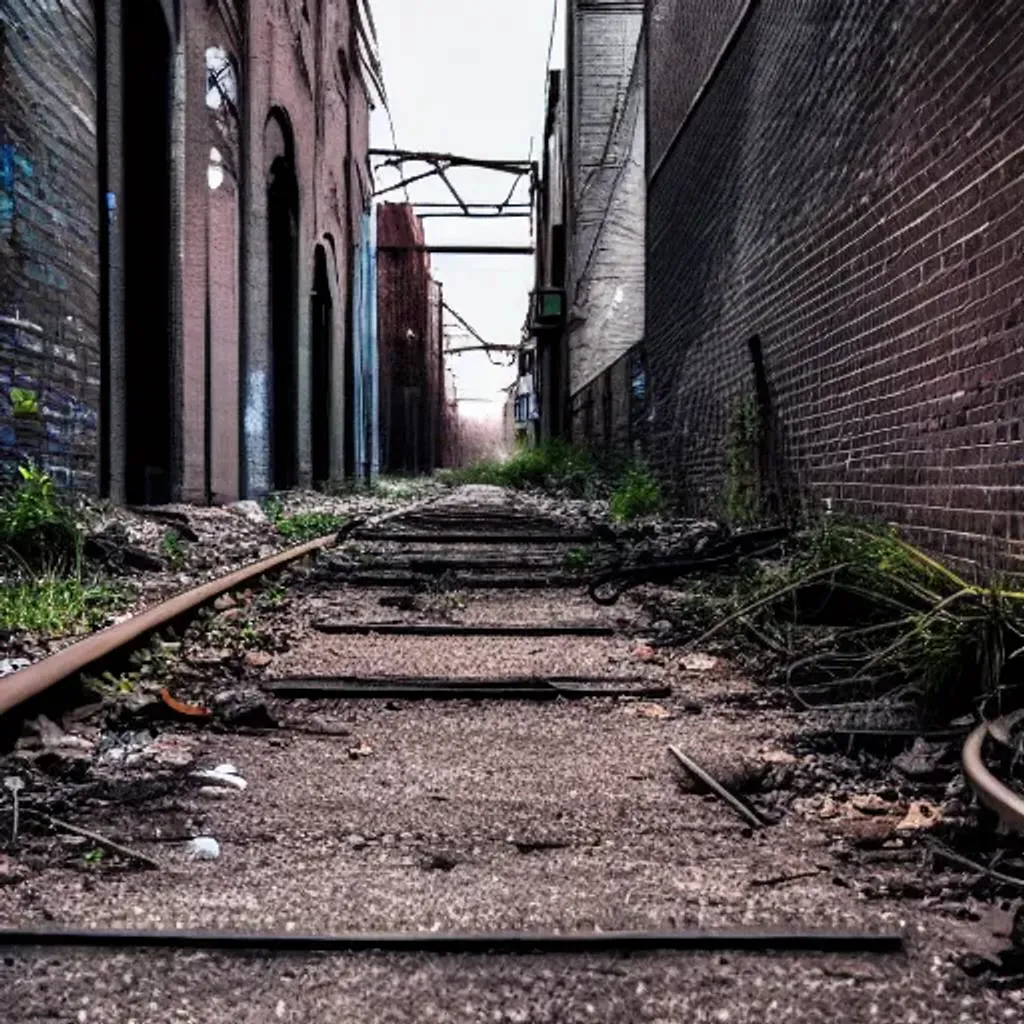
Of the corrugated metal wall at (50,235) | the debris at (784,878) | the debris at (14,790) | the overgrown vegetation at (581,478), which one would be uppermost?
the corrugated metal wall at (50,235)

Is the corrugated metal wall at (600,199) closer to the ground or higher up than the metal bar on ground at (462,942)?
higher up

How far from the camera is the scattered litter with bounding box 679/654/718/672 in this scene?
12.3 feet

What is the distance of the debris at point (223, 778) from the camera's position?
2295 millimetres

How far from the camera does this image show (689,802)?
87.6 inches

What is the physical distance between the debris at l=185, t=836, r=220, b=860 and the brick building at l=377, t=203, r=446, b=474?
92.1 ft

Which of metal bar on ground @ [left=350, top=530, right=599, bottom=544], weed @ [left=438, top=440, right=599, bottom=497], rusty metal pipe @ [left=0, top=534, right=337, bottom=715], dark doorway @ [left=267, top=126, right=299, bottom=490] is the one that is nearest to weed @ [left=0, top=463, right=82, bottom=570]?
rusty metal pipe @ [left=0, top=534, right=337, bottom=715]

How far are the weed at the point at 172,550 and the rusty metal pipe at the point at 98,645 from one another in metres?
1.22

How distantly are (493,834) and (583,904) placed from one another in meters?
0.38

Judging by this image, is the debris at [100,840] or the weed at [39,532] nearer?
the debris at [100,840]

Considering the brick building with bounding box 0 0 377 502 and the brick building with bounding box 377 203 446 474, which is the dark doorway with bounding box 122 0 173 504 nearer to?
the brick building with bounding box 0 0 377 502

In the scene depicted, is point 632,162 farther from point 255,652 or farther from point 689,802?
point 689,802

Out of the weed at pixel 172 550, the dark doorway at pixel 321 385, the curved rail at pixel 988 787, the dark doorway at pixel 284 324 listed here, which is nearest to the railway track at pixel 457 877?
the curved rail at pixel 988 787

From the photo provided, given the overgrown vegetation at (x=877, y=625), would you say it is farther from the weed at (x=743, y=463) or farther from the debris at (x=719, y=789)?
the weed at (x=743, y=463)

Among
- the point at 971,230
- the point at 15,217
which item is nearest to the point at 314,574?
the point at 15,217
